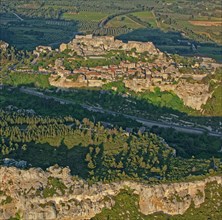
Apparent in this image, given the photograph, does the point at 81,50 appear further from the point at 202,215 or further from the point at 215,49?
the point at 202,215

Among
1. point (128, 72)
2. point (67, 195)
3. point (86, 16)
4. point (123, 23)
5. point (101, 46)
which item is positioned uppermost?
point (67, 195)

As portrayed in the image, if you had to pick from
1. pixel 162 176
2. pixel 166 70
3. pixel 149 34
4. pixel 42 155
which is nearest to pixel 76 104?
pixel 166 70

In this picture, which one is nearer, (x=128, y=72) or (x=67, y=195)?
(x=67, y=195)

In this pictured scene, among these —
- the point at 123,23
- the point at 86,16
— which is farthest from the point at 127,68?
the point at 86,16

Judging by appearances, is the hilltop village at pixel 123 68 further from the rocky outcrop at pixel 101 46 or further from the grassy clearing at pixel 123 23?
the grassy clearing at pixel 123 23

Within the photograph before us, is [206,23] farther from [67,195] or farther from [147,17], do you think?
[67,195]

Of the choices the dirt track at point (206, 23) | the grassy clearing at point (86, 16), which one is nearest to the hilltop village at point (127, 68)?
the grassy clearing at point (86, 16)

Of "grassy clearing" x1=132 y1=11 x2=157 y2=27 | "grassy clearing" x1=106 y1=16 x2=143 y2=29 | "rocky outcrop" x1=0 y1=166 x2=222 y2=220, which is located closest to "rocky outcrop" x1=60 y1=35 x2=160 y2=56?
"grassy clearing" x1=106 y1=16 x2=143 y2=29
